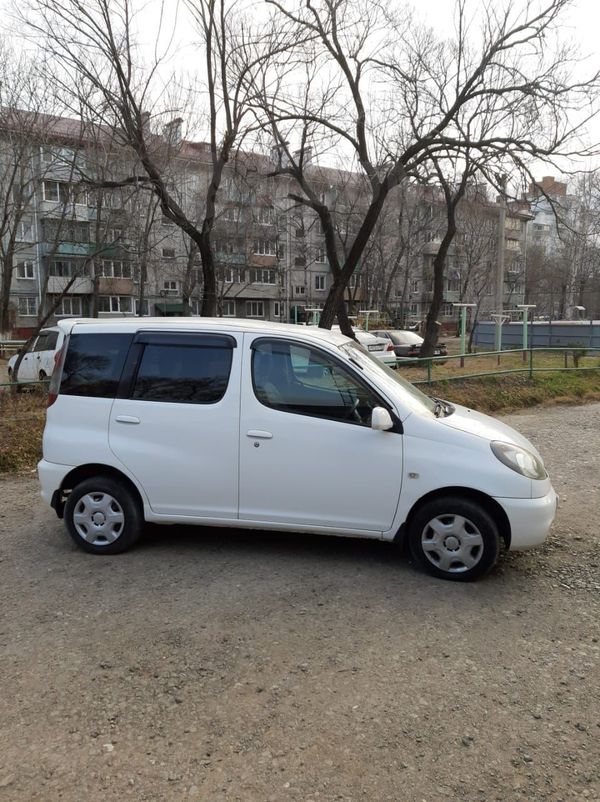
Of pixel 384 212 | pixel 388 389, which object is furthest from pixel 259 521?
pixel 384 212

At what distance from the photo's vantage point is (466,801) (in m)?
2.36

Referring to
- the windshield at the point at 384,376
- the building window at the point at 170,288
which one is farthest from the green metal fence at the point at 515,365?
the building window at the point at 170,288

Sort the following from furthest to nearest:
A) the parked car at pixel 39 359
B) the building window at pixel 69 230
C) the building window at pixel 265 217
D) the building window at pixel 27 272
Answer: the building window at pixel 27 272, the building window at pixel 265 217, the building window at pixel 69 230, the parked car at pixel 39 359

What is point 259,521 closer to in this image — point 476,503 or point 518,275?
point 476,503

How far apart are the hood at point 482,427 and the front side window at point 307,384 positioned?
0.60m

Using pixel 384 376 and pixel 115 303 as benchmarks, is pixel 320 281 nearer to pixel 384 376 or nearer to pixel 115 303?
pixel 115 303

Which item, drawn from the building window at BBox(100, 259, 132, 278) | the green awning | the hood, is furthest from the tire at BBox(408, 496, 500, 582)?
the green awning

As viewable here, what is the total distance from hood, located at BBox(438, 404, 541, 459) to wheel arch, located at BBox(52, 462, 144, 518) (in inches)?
93.2

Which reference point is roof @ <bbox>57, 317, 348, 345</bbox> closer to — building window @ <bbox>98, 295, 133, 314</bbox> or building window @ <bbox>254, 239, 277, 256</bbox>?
building window @ <bbox>254, 239, 277, 256</bbox>

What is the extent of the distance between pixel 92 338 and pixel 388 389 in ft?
7.72

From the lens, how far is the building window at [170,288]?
5521 cm

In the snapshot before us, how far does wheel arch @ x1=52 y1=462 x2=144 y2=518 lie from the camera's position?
473cm

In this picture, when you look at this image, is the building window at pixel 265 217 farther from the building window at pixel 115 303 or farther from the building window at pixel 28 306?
the building window at pixel 28 306

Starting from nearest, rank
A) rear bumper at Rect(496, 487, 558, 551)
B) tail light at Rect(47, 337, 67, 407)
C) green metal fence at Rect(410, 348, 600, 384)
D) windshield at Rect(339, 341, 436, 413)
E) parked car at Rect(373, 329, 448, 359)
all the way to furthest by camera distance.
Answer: rear bumper at Rect(496, 487, 558, 551) → windshield at Rect(339, 341, 436, 413) → tail light at Rect(47, 337, 67, 407) → green metal fence at Rect(410, 348, 600, 384) → parked car at Rect(373, 329, 448, 359)
